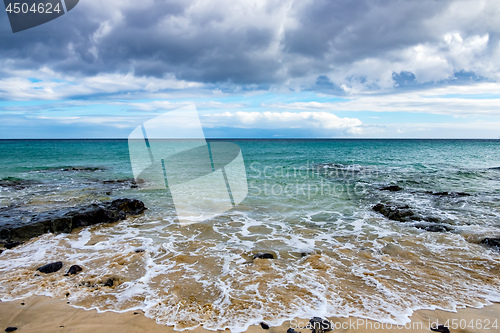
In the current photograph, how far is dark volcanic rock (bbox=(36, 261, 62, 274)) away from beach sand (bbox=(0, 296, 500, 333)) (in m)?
1.10

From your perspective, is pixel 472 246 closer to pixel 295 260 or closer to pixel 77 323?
pixel 295 260

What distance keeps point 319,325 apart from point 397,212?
24.3 ft

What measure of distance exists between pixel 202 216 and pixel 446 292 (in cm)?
739

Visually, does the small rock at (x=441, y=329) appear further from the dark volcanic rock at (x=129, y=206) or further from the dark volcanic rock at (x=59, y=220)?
the dark volcanic rock at (x=129, y=206)

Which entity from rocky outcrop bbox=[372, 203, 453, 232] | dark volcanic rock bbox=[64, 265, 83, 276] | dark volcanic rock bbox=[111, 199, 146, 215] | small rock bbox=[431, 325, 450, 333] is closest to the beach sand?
small rock bbox=[431, 325, 450, 333]

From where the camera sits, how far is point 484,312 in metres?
4.20

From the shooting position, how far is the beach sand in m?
3.77

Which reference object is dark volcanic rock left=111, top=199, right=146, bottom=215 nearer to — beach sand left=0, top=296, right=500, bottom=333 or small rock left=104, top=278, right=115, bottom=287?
small rock left=104, top=278, right=115, bottom=287

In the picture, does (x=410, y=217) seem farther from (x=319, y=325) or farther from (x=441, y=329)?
(x=319, y=325)

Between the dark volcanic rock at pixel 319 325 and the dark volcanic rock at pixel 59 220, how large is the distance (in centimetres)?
742

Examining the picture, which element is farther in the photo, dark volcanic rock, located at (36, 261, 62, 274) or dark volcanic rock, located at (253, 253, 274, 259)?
dark volcanic rock, located at (253, 253, 274, 259)

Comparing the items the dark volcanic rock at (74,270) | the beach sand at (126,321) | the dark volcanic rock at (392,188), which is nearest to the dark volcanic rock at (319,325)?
the beach sand at (126,321)

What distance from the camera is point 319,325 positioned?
12.6 feet

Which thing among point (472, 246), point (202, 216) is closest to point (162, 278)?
point (202, 216)
